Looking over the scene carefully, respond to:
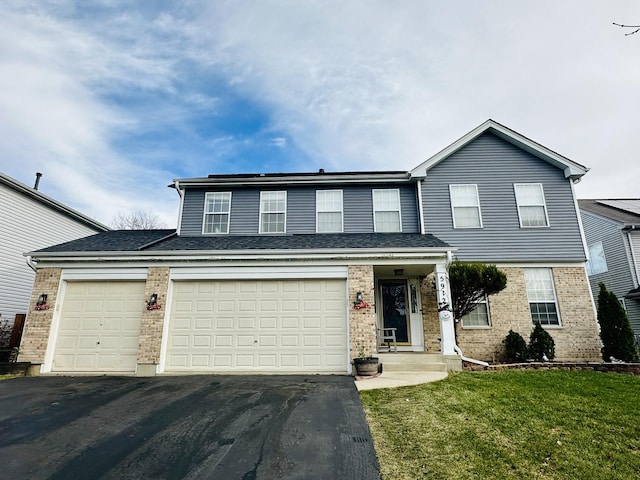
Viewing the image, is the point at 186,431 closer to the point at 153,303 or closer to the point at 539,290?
the point at 153,303

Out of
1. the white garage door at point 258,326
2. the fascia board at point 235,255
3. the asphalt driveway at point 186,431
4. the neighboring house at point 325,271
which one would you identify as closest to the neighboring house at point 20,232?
the neighboring house at point 325,271

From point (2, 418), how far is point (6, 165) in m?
15.3

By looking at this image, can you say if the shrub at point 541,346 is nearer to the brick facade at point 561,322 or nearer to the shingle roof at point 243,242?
the brick facade at point 561,322

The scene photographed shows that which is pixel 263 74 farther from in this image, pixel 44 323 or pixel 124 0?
pixel 44 323

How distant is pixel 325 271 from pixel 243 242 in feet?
10.5

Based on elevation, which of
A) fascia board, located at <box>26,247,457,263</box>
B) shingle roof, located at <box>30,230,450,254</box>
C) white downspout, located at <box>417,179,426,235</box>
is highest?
white downspout, located at <box>417,179,426,235</box>

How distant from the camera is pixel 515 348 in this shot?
1018 centimetres

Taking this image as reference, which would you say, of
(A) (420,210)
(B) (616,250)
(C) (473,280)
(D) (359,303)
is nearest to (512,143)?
(A) (420,210)

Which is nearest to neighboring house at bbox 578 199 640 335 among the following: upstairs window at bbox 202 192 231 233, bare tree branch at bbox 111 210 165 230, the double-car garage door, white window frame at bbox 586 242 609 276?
white window frame at bbox 586 242 609 276

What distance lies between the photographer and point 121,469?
3695 millimetres

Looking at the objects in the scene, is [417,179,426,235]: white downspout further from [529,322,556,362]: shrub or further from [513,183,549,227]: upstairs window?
[529,322,556,362]: shrub

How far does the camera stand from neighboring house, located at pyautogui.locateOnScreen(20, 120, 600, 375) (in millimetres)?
8984

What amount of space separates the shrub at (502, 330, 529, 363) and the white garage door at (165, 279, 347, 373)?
18.3 ft

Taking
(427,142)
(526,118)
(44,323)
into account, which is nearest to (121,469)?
(44,323)
